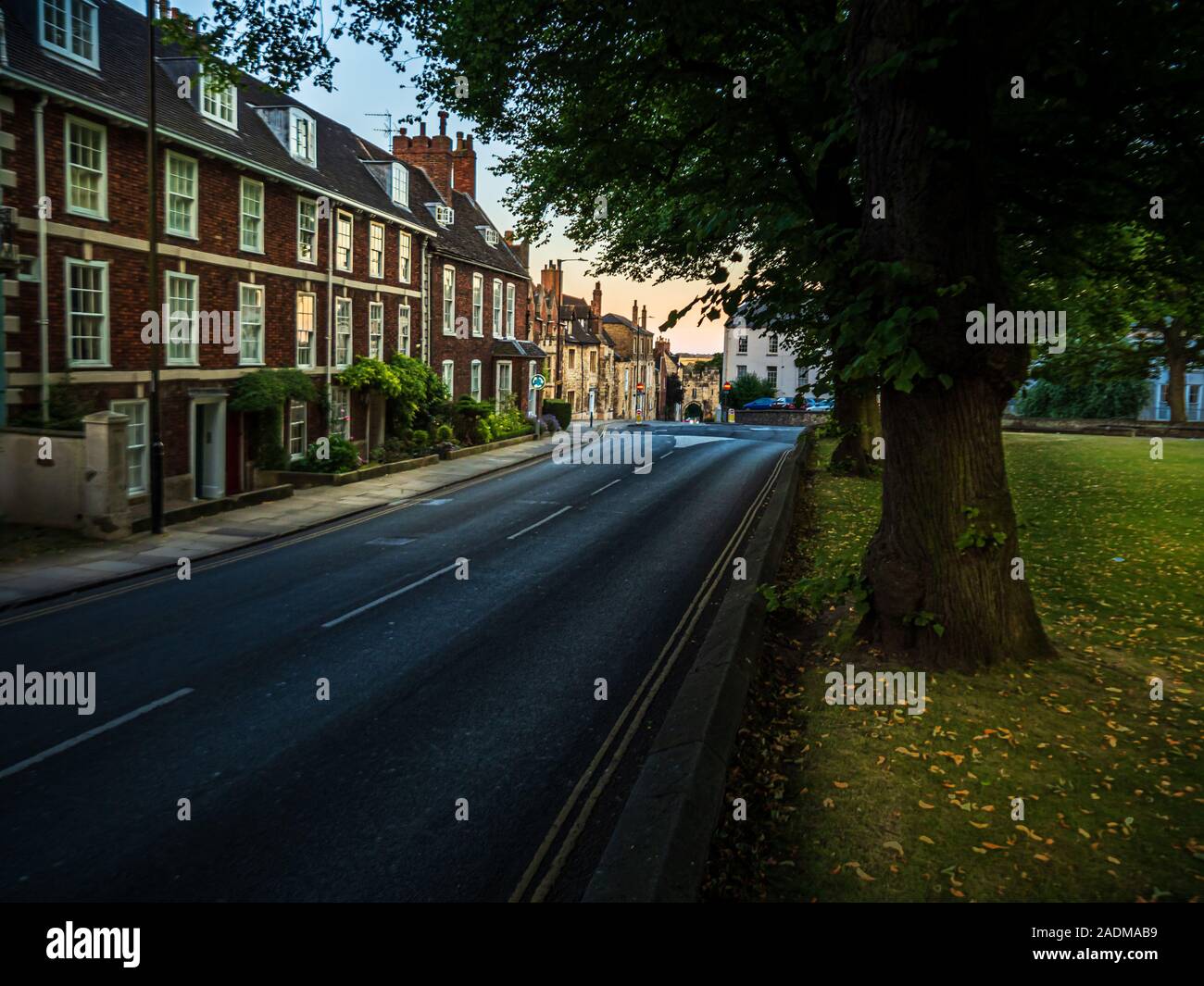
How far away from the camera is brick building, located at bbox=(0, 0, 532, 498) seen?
17891 mm

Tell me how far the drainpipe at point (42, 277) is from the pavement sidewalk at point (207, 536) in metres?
3.80

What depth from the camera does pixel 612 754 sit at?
7.49 meters

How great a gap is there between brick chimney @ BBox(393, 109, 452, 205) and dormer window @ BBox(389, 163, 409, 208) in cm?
650

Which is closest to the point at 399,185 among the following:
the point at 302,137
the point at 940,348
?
the point at 302,137

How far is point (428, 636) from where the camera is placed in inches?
436

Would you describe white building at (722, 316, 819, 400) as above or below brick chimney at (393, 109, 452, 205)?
below

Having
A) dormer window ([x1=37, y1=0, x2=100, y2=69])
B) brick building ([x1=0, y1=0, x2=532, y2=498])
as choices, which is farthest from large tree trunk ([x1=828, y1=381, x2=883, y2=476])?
dormer window ([x1=37, y1=0, x2=100, y2=69])

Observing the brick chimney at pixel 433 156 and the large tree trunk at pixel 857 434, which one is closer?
the large tree trunk at pixel 857 434

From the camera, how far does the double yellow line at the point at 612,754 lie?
5598 millimetres

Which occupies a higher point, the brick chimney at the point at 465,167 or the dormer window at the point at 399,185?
the brick chimney at the point at 465,167

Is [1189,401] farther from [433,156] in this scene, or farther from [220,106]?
[220,106]

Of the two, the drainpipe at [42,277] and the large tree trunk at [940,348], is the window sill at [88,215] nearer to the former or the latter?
the drainpipe at [42,277]

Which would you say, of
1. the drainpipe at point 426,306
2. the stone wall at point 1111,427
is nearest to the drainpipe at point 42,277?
the drainpipe at point 426,306

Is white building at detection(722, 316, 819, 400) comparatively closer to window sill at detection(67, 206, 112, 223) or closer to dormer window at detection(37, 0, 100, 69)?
dormer window at detection(37, 0, 100, 69)
